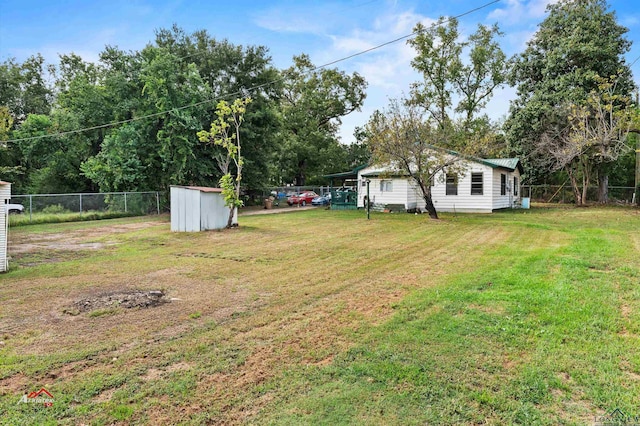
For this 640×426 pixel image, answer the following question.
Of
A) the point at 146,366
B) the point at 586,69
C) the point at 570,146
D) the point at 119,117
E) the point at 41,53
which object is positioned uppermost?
the point at 41,53

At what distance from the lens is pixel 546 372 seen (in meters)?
2.84

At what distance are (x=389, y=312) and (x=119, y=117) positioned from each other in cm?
2220

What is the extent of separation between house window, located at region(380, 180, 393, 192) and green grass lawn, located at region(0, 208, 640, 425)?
1361 centimetres

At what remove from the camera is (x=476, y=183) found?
19.7 m

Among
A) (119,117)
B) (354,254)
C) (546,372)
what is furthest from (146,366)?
(119,117)

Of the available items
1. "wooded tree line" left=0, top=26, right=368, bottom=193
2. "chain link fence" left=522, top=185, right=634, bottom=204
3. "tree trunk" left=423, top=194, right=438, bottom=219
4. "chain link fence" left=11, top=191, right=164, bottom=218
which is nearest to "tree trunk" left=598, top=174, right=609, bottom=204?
"chain link fence" left=522, top=185, right=634, bottom=204

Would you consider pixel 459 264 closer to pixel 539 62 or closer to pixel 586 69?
pixel 586 69

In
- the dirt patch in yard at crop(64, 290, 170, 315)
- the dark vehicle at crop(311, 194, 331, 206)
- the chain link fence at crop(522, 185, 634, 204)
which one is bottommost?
the dirt patch in yard at crop(64, 290, 170, 315)

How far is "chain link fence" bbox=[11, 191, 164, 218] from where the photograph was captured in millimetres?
15875

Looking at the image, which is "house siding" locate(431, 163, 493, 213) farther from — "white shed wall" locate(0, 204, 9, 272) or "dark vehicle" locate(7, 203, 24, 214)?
"dark vehicle" locate(7, 203, 24, 214)

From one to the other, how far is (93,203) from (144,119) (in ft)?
16.8

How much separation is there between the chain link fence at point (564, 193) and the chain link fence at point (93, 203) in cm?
2488

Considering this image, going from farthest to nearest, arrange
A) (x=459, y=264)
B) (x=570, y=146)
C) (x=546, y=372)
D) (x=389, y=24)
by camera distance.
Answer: (x=570, y=146), (x=389, y=24), (x=459, y=264), (x=546, y=372)

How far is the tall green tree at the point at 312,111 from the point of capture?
115 feet
